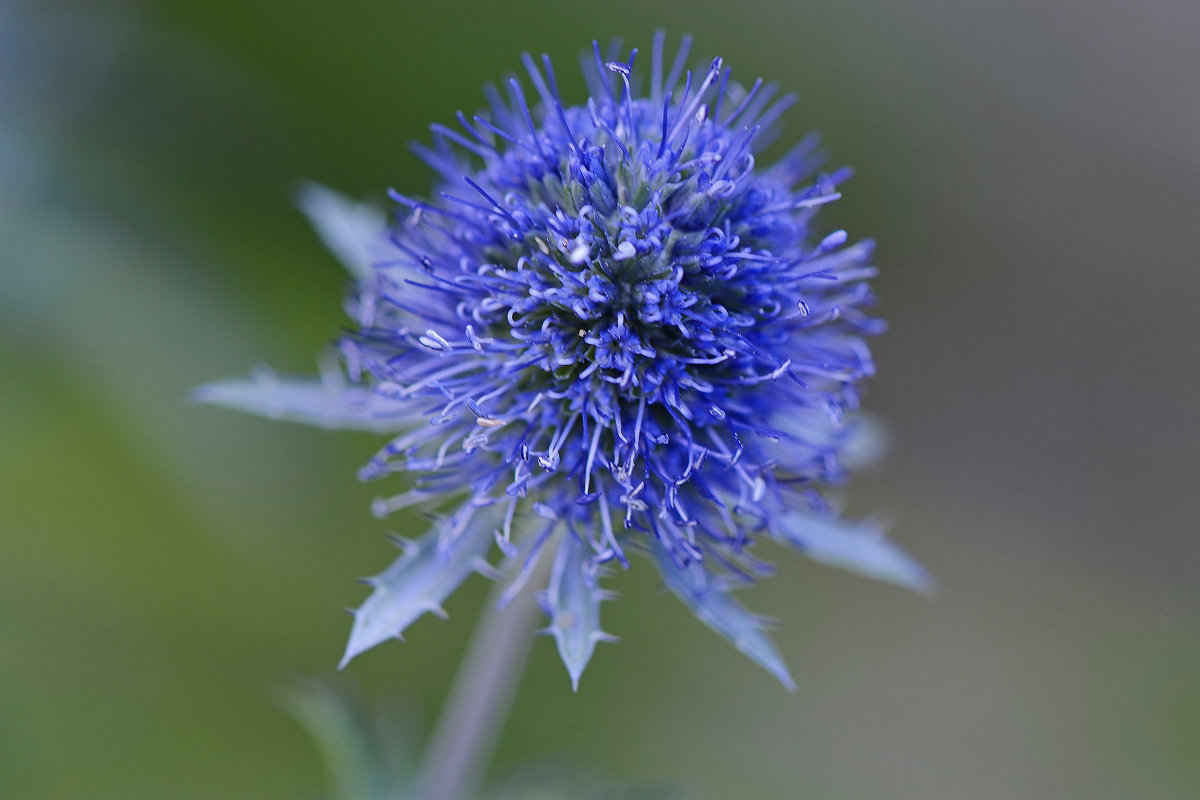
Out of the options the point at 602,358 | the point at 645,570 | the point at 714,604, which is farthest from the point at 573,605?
the point at 645,570

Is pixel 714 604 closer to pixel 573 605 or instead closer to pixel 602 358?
pixel 573 605

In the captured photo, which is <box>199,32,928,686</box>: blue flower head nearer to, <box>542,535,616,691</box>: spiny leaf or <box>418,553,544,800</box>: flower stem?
<box>542,535,616,691</box>: spiny leaf

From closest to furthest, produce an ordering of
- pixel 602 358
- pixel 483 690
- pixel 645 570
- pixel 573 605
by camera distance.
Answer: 1. pixel 602 358
2. pixel 573 605
3. pixel 483 690
4. pixel 645 570

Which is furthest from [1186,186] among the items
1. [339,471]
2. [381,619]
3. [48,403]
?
[48,403]

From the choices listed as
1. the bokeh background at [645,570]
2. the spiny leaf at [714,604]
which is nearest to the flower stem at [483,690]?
the spiny leaf at [714,604]

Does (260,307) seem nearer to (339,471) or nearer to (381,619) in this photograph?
(339,471)
